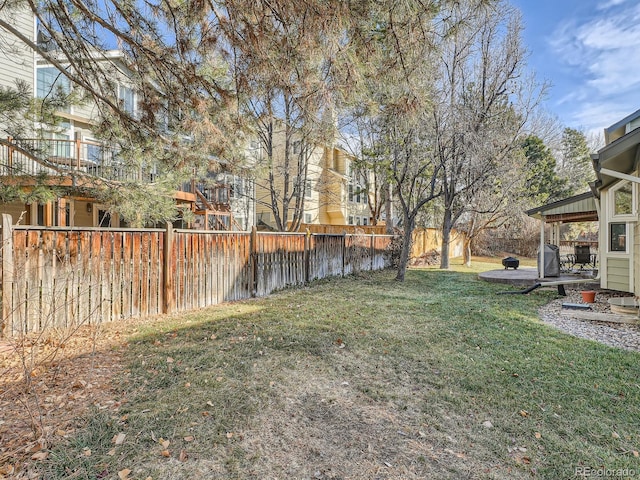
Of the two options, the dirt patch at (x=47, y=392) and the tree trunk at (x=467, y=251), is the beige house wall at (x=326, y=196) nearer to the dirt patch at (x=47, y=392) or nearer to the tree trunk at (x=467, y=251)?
the tree trunk at (x=467, y=251)

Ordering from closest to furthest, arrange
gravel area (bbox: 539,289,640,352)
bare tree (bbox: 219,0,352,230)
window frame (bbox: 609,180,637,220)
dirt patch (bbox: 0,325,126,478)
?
dirt patch (bbox: 0,325,126,478) < bare tree (bbox: 219,0,352,230) < gravel area (bbox: 539,289,640,352) < window frame (bbox: 609,180,637,220)

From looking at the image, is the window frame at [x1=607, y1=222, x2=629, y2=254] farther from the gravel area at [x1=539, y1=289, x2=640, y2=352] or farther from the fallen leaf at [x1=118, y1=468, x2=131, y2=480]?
the fallen leaf at [x1=118, y1=468, x2=131, y2=480]

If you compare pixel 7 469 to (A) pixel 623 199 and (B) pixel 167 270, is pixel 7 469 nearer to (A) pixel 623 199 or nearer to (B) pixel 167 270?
(B) pixel 167 270

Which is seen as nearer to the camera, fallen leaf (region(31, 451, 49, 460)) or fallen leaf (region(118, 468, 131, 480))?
fallen leaf (region(118, 468, 131, 480))

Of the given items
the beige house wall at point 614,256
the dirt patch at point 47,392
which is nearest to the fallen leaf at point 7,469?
the dirt patch at point 47,392

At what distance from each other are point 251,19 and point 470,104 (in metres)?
11.1

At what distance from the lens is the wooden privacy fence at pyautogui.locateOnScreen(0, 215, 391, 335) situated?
176 inches

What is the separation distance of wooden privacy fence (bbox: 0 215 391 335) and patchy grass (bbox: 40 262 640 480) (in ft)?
2.76

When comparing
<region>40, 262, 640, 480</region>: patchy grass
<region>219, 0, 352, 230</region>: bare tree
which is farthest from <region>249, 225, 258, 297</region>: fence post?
<region>219, 0, 352, 230</region>: bare tree

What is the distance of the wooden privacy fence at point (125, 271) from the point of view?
4.47 meters

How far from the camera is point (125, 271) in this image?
18.0ft

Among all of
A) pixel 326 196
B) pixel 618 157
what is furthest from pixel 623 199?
pixel 326 196

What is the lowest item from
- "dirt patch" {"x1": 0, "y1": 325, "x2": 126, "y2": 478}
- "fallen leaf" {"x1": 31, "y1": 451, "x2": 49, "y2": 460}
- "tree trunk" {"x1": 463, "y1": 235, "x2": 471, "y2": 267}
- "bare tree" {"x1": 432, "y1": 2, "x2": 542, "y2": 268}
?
"fallen leaf" {"x1": 31, "y1": 451, "x2": 49, "y2": 460}

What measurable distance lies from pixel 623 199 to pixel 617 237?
3.13 feet
